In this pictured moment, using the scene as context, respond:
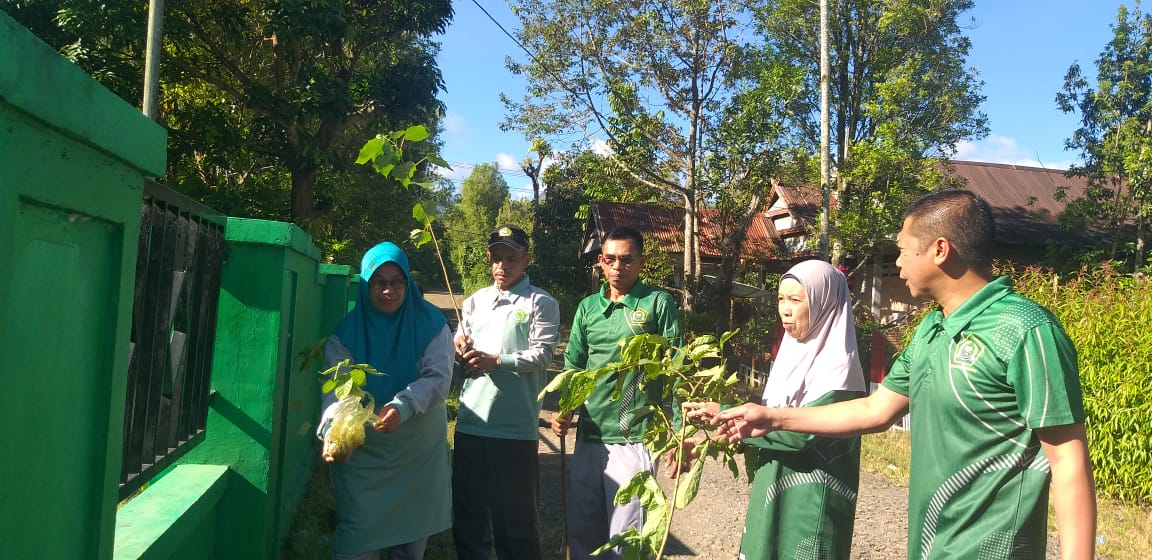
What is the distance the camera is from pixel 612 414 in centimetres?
345

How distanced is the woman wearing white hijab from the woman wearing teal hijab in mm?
1182

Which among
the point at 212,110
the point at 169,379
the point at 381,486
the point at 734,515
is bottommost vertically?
the point at 734,515

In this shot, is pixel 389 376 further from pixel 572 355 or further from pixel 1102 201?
pixel 1102 201

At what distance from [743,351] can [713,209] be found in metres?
2.93

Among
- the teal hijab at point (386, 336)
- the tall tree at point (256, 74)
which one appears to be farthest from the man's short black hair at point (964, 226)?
the tall tree at point (256, 74)

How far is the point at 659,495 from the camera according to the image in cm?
252

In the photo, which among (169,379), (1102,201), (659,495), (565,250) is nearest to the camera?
(169,379)

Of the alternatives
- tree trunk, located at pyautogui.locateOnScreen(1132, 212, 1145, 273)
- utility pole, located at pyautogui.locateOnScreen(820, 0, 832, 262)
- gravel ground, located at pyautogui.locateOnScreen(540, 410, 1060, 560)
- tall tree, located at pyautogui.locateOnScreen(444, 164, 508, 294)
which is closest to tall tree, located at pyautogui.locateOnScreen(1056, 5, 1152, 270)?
tree trunk, located at pyautogui.locateOnScreen(1132, 212, 1145, 273)

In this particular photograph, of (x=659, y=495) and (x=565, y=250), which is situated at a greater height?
(x=565, y=250)

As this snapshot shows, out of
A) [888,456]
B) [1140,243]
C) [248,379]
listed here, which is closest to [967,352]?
[248,379]

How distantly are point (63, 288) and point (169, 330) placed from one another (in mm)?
954

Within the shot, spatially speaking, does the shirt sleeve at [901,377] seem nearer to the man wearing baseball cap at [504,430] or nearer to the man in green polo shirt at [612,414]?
the man in green polo shirt at [612,414]

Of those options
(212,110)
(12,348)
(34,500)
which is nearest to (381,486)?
(34,500)

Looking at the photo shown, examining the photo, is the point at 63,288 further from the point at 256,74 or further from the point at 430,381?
the point at 256,74
